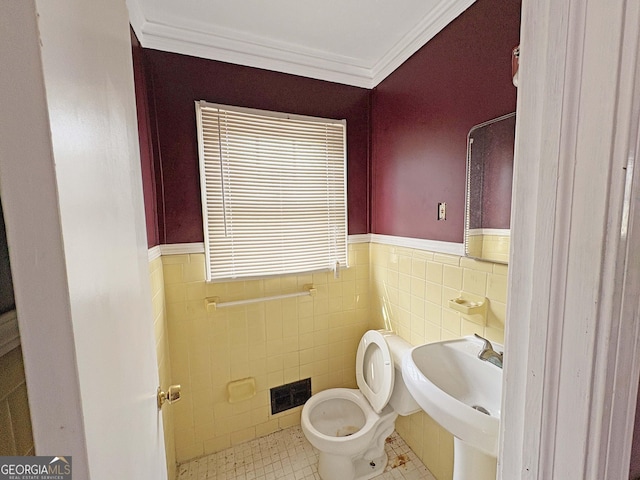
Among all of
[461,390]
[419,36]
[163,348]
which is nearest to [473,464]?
[461,390]

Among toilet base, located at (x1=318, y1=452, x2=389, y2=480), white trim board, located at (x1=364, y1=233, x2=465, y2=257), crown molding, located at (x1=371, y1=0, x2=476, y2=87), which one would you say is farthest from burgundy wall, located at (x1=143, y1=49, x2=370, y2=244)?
toilet base, located at (x1=318, y1=452, x2=389, y2=480)

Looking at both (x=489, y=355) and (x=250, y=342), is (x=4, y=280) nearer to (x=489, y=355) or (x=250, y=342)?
(x=250, y=342)

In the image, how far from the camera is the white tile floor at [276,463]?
1539 mm

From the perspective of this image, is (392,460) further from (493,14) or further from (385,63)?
(385,63)

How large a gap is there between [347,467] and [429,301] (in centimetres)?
98

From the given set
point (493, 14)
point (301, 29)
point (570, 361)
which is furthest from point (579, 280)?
point (301, 29)

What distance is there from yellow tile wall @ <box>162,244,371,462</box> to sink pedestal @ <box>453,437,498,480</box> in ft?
3.26

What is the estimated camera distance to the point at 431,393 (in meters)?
0.96

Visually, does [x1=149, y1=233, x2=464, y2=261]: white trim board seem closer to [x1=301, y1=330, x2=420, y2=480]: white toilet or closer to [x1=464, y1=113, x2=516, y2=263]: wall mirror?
[x1=464, y1=113, x2=516, y2=263]: wall mirror

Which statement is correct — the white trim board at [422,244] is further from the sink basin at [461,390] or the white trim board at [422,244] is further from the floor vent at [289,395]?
the floor vent at [289,395]

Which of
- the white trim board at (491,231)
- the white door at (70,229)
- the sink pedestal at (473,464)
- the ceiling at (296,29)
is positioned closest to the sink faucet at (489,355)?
the sink pedestal at (473,464)

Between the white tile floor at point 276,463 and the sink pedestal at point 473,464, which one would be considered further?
the white tile floor at point 276,463
